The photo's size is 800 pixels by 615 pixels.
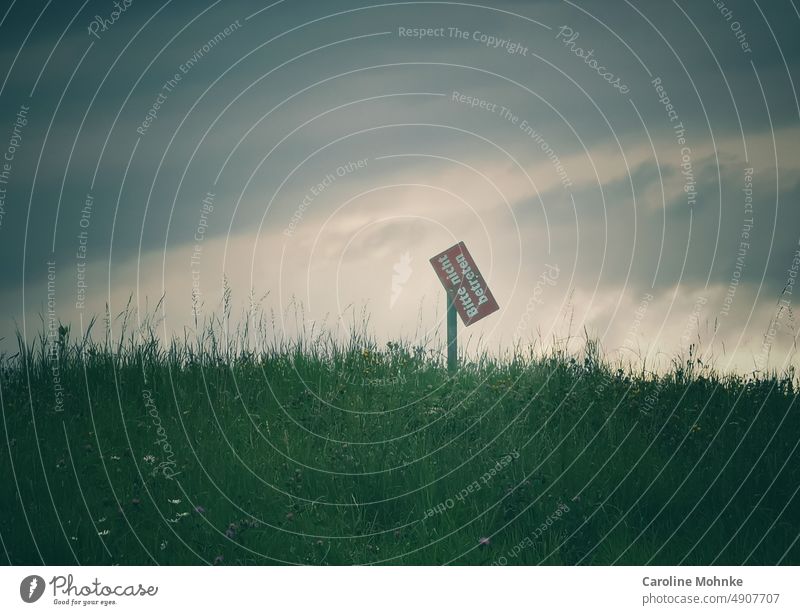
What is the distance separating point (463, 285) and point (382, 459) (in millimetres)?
2654

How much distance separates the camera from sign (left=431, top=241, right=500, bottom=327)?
8344 mm

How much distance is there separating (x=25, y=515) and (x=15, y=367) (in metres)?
2.77

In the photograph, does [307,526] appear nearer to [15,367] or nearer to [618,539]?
[618,539]

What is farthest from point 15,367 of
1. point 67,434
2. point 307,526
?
point 307,526

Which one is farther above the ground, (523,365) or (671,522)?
(523,365)

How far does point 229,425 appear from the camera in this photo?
692cm

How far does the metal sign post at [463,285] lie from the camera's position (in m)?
8.34
